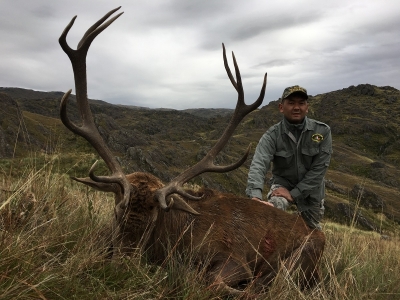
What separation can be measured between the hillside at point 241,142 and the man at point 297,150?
2.89 ft

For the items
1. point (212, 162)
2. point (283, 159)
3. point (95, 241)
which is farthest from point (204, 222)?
point (283, 159)

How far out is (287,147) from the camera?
22.0ft

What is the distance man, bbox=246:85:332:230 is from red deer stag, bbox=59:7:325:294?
3.92 feet

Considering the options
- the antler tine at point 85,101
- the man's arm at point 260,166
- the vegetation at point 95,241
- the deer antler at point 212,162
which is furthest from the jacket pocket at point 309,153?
the antler tine at point 85,101

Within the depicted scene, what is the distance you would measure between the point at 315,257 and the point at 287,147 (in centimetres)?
223

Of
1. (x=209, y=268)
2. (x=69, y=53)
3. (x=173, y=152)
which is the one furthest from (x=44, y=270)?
(x=173, y=152)

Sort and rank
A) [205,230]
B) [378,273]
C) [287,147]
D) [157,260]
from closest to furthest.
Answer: [157,260] → [205,230] → [378,273] → [287,147]

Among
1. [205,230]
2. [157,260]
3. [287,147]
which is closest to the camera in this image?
[157,260]

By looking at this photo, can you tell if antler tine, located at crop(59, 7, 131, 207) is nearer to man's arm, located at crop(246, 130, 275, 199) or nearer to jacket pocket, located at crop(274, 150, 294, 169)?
man's arm, located at crop(246, 130, 275, 199)

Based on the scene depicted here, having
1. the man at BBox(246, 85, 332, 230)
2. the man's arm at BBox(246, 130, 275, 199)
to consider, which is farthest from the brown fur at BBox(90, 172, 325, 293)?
the man at BBox(246, 85, 332, 230)

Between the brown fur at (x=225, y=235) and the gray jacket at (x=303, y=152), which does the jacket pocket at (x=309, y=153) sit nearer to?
the gray jacket at (x=303, y=152)

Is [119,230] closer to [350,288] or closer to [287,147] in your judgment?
[350,288]

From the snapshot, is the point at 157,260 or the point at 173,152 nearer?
the point at 157,260

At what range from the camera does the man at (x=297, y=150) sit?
6.48 metres
